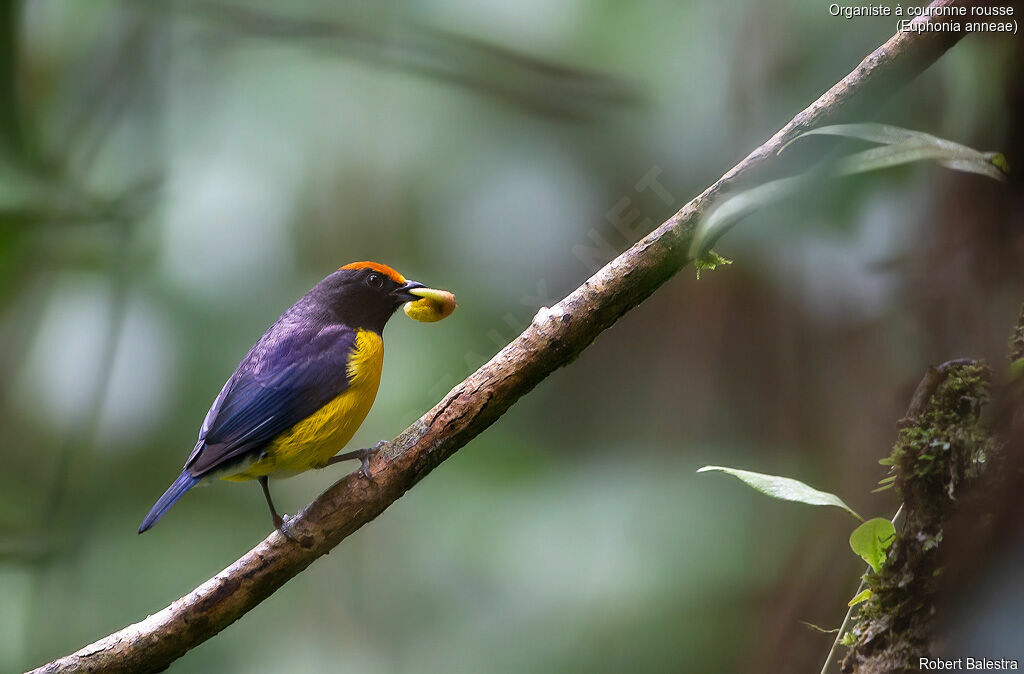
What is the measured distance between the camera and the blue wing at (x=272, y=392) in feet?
8.34

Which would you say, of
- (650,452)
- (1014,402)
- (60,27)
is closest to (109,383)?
(60,27)

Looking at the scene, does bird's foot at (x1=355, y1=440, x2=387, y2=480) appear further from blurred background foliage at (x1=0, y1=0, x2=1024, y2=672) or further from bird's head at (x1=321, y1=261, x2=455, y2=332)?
blurred background foliage at (x1=0, y1=0, x2=1024, y2=672)

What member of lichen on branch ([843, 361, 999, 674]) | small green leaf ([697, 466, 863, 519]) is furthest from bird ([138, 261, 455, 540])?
lichen on branch ([843, 361, 999, 674])

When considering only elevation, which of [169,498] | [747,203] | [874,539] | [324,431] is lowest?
[874,539]

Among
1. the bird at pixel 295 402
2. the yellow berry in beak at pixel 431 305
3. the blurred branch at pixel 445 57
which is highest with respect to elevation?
the blurred branch at pixel 445 57

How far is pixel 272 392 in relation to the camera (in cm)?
263

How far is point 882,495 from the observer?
Result: 2.82 metres

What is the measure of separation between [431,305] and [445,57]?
260cm

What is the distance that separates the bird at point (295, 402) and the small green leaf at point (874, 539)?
1.29 metres

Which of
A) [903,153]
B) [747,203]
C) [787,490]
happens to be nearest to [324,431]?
[787,490]

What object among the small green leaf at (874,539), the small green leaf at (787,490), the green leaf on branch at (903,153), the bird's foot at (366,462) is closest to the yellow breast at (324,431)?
the bird's foot at (366,462)

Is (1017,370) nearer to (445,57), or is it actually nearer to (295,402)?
(295,402)

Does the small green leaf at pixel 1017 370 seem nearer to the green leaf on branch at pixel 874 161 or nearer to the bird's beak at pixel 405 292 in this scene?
the green leaf on branch at pixel 874 161

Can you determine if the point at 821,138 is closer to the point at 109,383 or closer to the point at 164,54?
the point at 109,383
